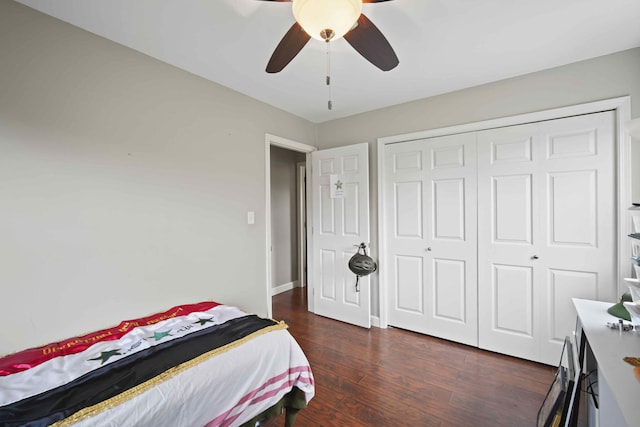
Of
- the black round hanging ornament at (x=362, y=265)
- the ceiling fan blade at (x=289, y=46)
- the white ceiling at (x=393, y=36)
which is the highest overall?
the white ceiling at (x=393, y=36)

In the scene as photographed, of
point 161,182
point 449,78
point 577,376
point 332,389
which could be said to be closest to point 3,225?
point 161,182

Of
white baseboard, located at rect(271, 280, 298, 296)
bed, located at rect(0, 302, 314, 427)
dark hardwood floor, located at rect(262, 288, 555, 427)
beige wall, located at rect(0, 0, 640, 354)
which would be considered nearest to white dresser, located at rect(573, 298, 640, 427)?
dark hardwood floor, located at rect(262, 288, 555, 427)

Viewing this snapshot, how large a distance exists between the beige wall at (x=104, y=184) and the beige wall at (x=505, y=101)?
1.46m

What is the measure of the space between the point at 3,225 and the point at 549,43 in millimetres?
3491

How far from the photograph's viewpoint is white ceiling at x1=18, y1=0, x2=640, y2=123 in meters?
1.48

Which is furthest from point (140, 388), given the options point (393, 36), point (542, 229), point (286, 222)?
point (286, 222)

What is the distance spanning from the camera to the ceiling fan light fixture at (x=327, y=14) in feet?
3.34

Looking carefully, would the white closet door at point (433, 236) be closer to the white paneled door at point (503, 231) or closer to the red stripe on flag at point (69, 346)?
the white paneled door at point (503, 231)

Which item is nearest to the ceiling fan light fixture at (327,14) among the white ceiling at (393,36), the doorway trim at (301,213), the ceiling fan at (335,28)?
the ceiling fan at (335,28)

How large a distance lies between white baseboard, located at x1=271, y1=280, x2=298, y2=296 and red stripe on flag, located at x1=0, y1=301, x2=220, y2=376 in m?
2.34

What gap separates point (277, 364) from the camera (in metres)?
1.54

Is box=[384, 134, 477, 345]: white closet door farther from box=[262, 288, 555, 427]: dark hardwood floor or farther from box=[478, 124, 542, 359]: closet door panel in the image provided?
box=[262, 288, 555, 427]: dark hardwood floor

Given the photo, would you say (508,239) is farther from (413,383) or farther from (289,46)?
(289,46)

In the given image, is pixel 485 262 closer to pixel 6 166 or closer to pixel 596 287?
pixel 596 287
